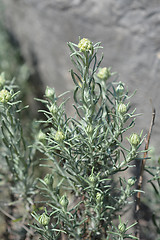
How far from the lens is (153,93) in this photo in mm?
1080

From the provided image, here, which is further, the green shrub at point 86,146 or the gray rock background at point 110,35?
the gray rock background at point 110,35

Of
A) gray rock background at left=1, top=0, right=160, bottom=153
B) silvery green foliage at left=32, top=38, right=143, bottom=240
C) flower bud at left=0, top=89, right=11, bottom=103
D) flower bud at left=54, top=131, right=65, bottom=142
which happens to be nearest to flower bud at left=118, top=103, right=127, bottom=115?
silvery green foliage at left=32, top=38, right=143, bottom=240

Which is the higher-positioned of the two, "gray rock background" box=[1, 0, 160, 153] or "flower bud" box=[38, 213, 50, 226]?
"gray rock background" box=[1, 0, 160, 153]

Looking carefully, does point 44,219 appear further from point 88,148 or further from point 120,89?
point 120,89

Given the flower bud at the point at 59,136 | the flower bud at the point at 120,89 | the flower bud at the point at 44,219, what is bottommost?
the flower bud at the point at 44,219

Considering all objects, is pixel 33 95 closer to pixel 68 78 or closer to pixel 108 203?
pixel 68 78

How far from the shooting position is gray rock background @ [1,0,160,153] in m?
1.07

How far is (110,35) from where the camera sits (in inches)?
48.3

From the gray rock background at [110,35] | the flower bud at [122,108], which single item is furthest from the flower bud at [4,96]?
the gray rock background at [110,35]

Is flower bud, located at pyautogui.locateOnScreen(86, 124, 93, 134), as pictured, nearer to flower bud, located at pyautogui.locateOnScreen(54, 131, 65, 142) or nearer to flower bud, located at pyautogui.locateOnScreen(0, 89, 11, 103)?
flower bud, located at pyautogui.locateOnScreen(54, 131, 65, 142)

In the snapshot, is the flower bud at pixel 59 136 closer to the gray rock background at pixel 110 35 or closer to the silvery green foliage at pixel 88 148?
Answer: the silvery green foliage at pixel 88 148

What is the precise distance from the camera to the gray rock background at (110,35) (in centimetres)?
107

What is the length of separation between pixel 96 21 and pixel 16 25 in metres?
0.84

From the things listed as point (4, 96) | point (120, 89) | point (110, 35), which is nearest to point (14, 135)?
point (4, 96)
